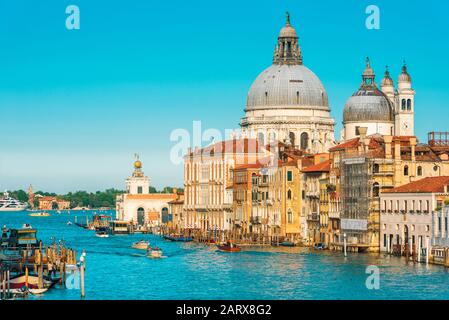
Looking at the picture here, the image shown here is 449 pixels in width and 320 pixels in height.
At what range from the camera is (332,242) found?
77688 mm

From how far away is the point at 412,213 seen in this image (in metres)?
68.6

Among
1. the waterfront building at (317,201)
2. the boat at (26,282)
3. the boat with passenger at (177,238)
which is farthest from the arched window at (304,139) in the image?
the boat at (26,282)

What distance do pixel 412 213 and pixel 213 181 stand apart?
121 ft

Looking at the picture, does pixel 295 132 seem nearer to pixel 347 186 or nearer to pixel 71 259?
pixel 347 186

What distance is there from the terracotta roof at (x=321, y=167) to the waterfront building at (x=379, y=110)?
944 inches

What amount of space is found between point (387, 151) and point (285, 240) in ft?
42.5

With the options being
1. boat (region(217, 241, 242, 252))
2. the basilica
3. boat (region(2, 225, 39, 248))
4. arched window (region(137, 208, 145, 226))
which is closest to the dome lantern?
the basilica

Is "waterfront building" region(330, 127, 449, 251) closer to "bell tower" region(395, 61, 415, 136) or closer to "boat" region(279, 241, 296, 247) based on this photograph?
"boat" region(279, 241, 296, 247)

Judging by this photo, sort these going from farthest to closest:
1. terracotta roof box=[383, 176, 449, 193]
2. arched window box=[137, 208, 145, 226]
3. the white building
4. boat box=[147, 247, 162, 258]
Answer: arched window box=[137, 208, 145, 226] → boat box=[147, 247, 162, 258] → terracotta roof box=[383, 176, 449, 193] → the white building

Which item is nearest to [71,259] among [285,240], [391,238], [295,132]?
[391,238]

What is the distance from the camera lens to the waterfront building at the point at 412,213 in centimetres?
6619

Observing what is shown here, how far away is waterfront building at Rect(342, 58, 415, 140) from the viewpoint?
358 feet

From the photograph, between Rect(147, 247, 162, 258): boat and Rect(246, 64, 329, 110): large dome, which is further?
Rect(246, 64, 329, 110): large dome
